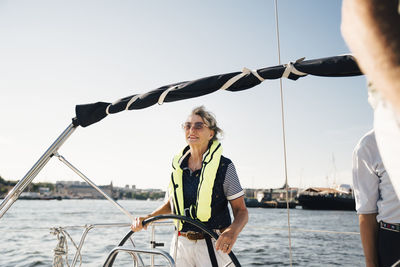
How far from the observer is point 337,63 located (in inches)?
73.4

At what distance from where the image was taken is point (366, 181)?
1.50m

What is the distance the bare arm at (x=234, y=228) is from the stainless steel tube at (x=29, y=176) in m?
1.46

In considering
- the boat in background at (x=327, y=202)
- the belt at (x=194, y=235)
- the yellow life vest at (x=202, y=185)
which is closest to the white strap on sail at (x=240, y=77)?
the yellow life vest at (x=202, y=185)

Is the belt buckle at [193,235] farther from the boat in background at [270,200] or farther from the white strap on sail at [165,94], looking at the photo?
the boat in background at [270,200]

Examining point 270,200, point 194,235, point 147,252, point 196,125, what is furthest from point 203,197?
point 270,200

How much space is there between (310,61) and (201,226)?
1158 millimetres

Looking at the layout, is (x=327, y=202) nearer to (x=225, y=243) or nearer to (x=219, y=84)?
(x=219, y=84)

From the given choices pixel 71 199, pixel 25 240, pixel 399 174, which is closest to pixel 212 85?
pixel 399 174

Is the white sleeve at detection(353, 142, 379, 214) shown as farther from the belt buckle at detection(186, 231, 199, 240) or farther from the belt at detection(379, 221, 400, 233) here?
the belt buckle at detection(186, 231, 199, 240)

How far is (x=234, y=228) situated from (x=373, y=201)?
2.33ft

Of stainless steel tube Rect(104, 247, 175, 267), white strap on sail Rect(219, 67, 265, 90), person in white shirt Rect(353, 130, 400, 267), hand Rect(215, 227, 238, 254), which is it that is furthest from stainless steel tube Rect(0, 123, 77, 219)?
person in white shirt Rect(353, 130, 400, 267)

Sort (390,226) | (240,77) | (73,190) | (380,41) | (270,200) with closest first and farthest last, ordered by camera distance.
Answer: (380,41) < (390,226) < (240,77) < (270,200) < (73,190)

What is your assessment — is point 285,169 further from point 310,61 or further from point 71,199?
point 71,199

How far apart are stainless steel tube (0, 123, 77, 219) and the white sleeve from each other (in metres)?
2.15
